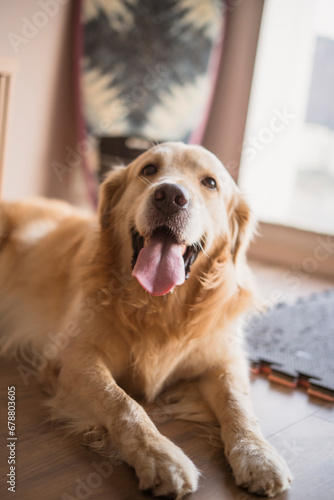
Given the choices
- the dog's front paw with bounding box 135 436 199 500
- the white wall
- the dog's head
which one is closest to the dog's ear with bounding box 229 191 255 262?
the dog's head

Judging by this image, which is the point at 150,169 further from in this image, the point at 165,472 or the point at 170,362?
the point at 165,472

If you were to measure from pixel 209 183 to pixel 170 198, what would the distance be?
1.05 ft

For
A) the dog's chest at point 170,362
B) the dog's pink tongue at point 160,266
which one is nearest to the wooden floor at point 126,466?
the dog's chest at point 170,362

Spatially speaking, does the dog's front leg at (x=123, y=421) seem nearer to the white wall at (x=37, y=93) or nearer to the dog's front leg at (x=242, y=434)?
the dog's front leg at (x=242, y=434)

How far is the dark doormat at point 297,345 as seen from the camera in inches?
90.2

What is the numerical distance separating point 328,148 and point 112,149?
2205 millimetres

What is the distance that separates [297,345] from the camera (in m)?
2.70

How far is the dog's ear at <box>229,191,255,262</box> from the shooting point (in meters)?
2.15

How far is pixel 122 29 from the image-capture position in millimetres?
4547

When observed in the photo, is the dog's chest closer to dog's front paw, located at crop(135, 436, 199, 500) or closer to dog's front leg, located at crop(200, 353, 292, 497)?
dog's front leg, located at crop(200, 353, 292, 497)

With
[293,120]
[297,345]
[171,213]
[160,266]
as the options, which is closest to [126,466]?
[160,266]

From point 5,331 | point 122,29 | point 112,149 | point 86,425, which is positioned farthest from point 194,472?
point 122,29

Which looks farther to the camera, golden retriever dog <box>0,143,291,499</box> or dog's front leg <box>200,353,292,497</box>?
golden retriever dog <box>0,143,291,499</box>

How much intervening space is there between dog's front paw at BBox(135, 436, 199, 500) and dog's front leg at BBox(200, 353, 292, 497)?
5.9 inches
